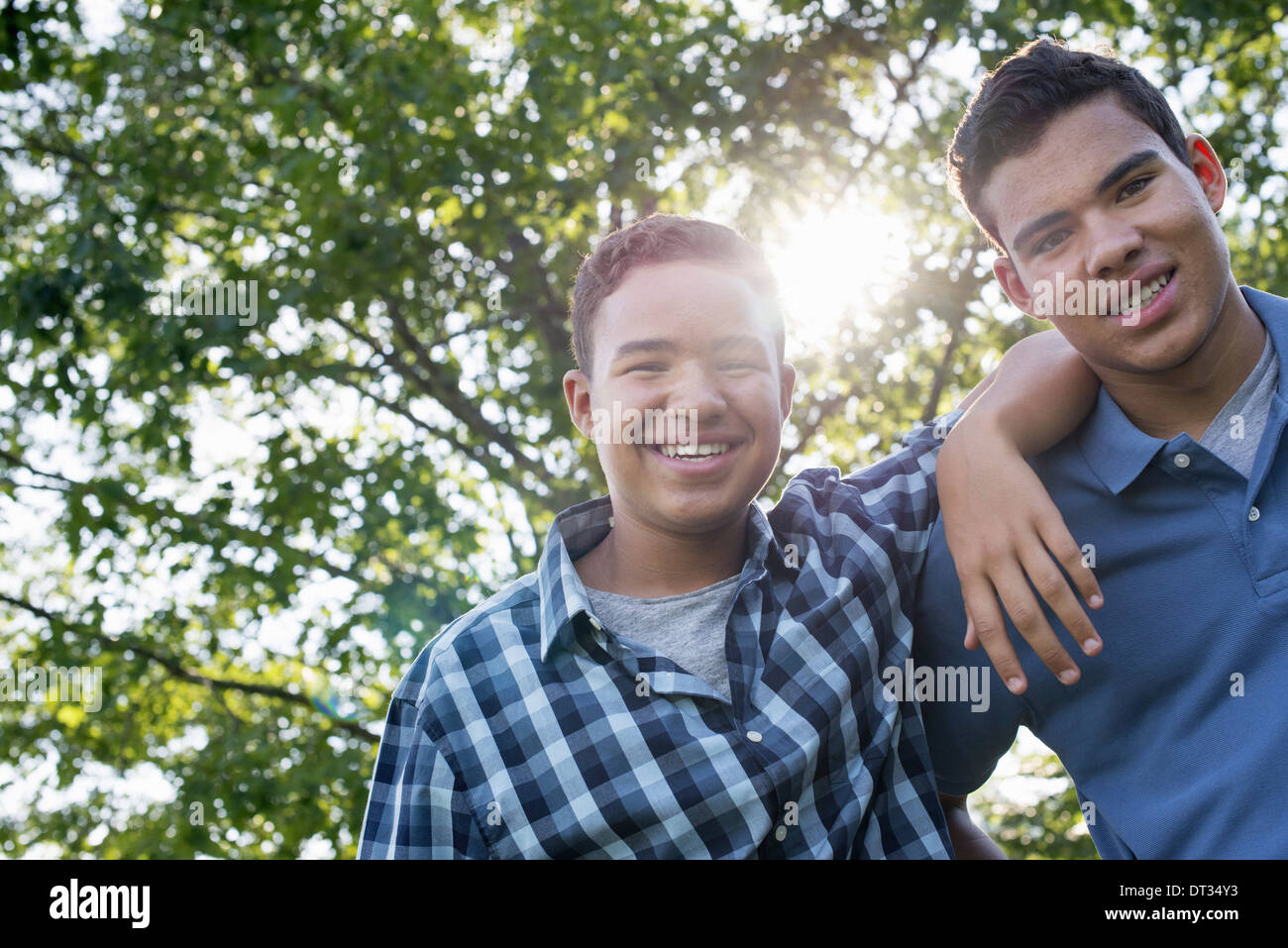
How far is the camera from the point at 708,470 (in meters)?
1.97

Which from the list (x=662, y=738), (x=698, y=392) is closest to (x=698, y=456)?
(x=698, y=392)

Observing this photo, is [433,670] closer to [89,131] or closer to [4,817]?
[89,131]

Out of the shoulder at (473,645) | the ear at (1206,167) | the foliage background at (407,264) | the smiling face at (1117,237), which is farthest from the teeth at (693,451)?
the foliage background at (407,264)

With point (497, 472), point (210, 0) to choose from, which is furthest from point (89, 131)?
point (497, 472)

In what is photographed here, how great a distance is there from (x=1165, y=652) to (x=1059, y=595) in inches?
13.3

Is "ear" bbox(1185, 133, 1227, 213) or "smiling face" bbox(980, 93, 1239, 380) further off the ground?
"ear" bbox(1185, 133, 1227, 213)

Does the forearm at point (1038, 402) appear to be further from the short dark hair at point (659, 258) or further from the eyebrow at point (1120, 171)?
the short dark hair at point (659, 258)

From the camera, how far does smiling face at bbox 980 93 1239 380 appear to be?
5.93ft

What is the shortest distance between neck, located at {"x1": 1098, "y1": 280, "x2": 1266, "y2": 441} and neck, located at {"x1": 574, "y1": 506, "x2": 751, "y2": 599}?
75 centimetres

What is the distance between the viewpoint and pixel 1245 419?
1.90 m

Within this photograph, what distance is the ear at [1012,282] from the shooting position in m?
2.04

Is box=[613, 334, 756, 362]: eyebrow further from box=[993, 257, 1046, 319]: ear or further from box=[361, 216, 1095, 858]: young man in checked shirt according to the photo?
box=[993, 257, 1046, 319]: ear

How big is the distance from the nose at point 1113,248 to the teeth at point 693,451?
70 centimetres

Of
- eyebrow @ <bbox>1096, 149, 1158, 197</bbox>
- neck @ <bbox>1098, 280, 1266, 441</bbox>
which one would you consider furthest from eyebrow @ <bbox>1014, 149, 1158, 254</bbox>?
neck @ <bbox>1098, 280, 1266, 441</bbox>
